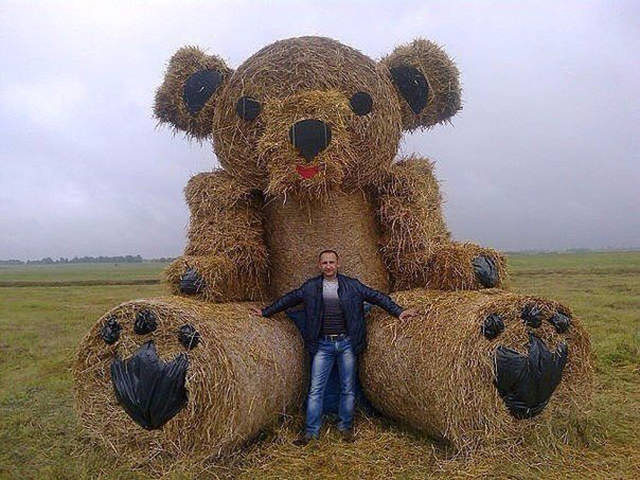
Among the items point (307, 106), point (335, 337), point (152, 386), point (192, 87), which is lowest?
point (152, 386)

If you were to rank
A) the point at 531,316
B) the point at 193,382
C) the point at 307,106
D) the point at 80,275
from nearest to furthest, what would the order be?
the point at 193,382 → the point at 531,316 → the point at 307,106 → the point at 80,275

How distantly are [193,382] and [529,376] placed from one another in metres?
1.84

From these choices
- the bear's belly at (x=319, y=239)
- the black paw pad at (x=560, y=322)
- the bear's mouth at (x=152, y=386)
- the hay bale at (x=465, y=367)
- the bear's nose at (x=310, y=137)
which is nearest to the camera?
the bear's mouth at (x=152, y=386)

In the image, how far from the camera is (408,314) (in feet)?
12.3

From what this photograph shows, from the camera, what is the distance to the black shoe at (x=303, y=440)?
3762 mm

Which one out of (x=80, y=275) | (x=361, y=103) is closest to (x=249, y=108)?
(x=361, y=103)

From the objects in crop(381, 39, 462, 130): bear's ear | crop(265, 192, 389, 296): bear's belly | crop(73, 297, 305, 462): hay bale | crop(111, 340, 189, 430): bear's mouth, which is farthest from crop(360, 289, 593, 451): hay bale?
crop(381, 39, 462, 130): bear's ear

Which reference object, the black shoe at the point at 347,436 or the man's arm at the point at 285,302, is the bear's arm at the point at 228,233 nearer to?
the man's arm at the point at 285,302

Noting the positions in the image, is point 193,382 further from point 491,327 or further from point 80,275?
point 80,275

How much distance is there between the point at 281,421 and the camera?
13.0ft

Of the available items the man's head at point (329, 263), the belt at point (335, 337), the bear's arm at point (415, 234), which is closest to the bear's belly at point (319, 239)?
the bear's arm at point (415, 234)

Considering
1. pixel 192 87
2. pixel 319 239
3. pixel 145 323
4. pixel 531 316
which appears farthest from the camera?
pixel 192 87

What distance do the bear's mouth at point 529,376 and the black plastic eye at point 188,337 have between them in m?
1.64

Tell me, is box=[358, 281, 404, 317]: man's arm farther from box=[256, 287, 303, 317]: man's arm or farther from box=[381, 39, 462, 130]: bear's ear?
box=[381, 39, 462, 130]: bear's ear
